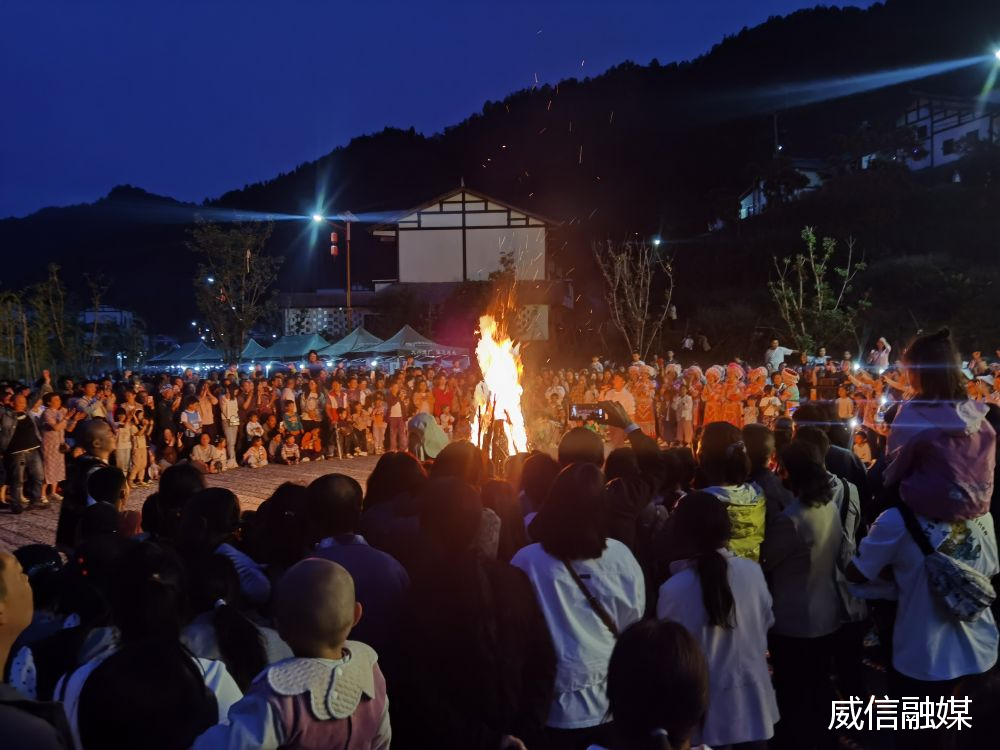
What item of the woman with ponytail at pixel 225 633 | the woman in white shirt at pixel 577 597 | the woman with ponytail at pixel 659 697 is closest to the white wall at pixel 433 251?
the woman in white shirt at pixel 577 597

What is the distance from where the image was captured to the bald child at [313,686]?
2271 mm

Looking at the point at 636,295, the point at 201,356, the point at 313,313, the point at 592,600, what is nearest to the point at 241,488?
the point at 592,600

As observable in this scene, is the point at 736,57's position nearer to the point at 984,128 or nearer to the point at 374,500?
the point at 984,128

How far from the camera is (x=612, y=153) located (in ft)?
202

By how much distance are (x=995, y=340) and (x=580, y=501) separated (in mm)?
28662

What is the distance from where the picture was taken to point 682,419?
17125 millimetres

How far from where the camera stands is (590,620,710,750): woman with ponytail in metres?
1.93

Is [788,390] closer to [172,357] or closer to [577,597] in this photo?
[577,597]

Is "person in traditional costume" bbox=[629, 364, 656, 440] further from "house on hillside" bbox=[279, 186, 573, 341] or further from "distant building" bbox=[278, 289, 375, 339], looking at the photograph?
"distant building" bbox=[278, 289, 375, 339]

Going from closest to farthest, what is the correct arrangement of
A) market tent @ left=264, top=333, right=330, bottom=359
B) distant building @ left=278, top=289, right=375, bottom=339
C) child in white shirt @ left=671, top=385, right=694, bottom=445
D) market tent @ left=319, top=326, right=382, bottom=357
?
child in white shirt @ left=671, top=385, right=694, bottom=445
market tent @ left=319, top=326, right=382, bottom=357
market tent @ left=264, top=333, right=330, bottom=359
distant building @ left=278, top=289, right=375, bottom=339

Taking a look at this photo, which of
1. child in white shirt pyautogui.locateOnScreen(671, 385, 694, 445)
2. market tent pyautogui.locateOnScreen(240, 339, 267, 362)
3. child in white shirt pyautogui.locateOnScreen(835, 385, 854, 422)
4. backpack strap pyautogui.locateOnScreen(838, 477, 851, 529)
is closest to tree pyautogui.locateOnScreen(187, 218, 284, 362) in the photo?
market tent pyautogui.locateOnScreen(240, 339, 267, 362)

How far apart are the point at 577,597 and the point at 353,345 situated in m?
23.6

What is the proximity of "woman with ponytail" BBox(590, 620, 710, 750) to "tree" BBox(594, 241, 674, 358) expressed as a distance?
109 feet

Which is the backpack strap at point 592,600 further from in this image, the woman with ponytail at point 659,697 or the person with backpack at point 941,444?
the person with backpack at point 941,444
